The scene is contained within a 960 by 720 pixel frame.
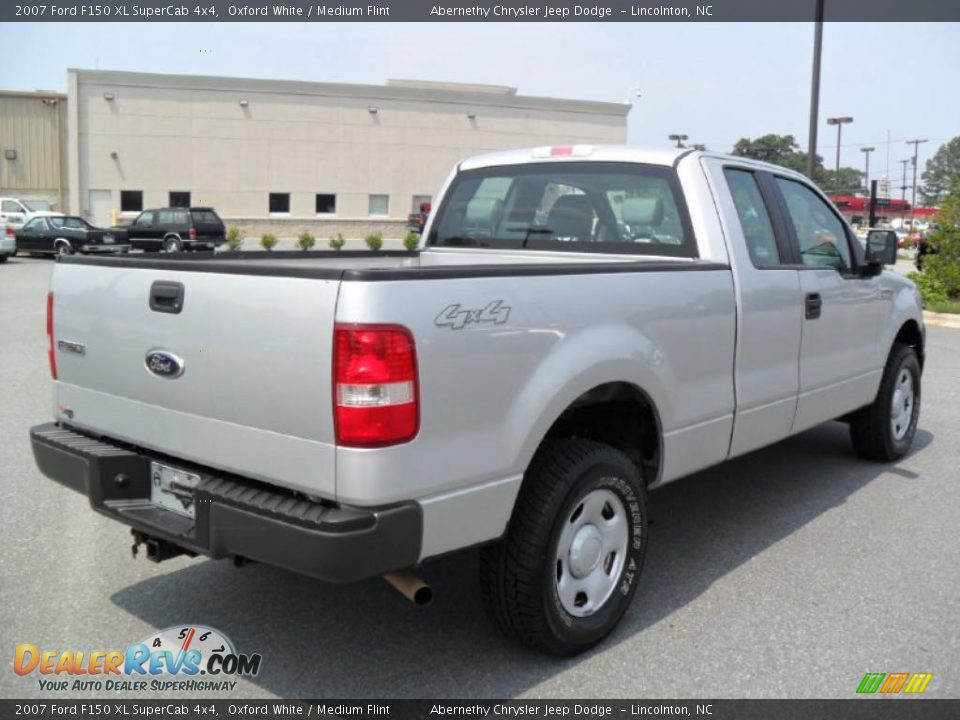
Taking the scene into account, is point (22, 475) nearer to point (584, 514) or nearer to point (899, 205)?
point (584, 514)

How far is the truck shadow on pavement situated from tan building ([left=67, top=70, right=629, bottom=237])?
137 feet

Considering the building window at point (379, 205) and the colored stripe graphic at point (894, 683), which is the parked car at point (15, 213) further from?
the colored stripe graphic at point (894, 683)

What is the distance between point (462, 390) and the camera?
294 centimetres

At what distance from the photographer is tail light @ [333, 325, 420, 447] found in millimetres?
2738

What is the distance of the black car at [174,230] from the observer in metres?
31.4

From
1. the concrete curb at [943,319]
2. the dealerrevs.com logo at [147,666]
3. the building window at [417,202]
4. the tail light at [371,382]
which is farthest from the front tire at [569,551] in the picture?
the building window at [417,202]

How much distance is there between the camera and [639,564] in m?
3.79

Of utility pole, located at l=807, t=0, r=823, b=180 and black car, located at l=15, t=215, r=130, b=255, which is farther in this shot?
black car, located at l=15, t=215, r=130, b=255

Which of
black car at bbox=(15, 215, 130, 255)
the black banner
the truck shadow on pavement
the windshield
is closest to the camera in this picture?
the black banner

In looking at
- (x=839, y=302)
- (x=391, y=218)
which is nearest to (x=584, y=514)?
(x=839, y=302)

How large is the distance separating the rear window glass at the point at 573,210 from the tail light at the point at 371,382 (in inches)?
84.5

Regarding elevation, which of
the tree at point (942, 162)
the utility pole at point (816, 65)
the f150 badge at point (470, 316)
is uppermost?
the tree at point (942, 162)

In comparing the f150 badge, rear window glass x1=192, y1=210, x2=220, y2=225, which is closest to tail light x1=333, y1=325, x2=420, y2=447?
the f150 badge

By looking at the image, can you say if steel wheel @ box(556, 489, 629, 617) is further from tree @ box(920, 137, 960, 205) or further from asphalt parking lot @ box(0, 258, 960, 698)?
tree @ box(920, 137, 960, 205)
